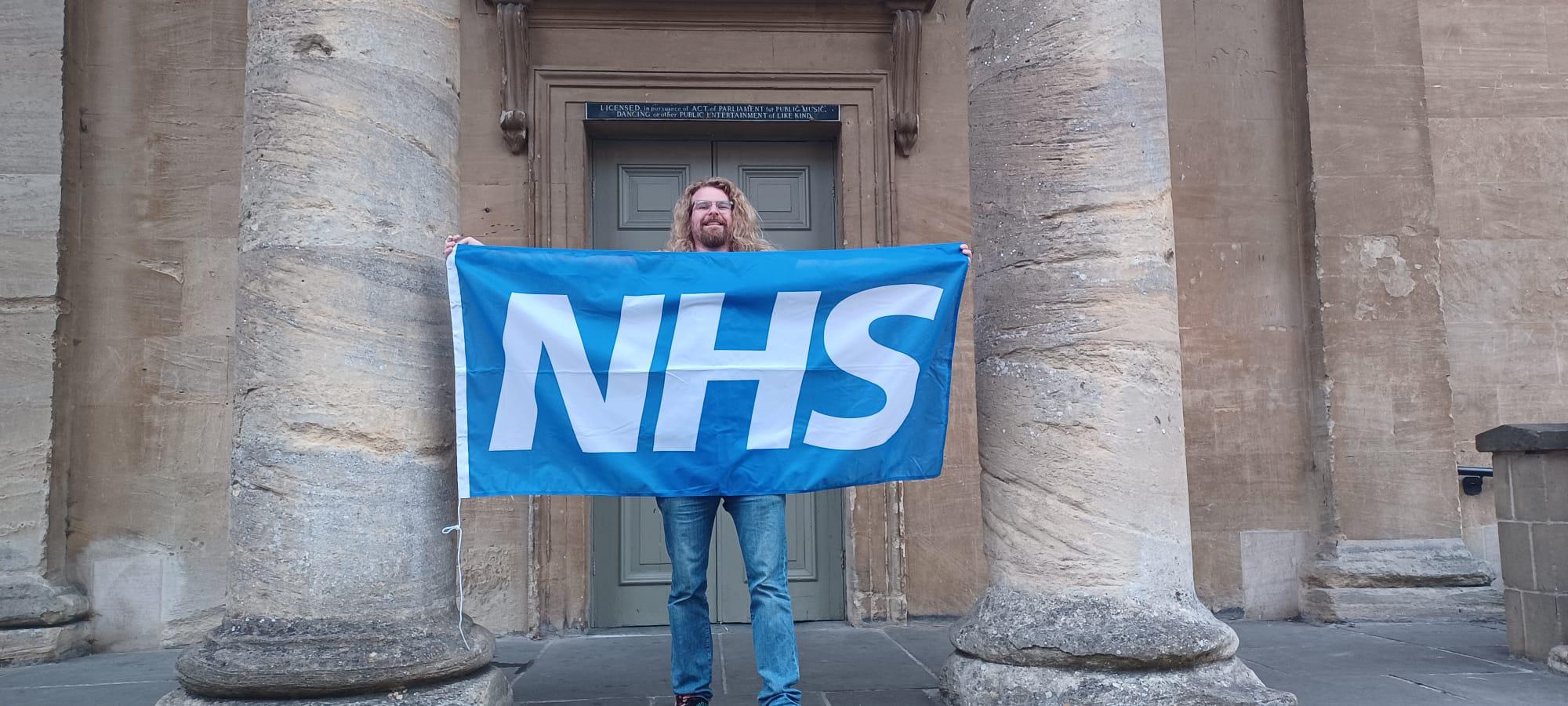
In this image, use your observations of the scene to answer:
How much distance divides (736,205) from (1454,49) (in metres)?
6.18

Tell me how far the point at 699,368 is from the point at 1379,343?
16.4 ft

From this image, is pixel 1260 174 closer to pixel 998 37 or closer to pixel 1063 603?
pixel 998 37

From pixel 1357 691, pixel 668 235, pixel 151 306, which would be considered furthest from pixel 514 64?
pixel 1357 691

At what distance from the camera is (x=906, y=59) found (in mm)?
7133

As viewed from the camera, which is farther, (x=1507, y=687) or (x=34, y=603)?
(x=34, y=603)

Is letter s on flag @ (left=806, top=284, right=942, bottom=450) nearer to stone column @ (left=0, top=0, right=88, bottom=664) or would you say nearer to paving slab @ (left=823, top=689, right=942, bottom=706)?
paving slab @ (left=823, top=689, right=942, bottom=706)

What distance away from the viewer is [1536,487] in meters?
5.49

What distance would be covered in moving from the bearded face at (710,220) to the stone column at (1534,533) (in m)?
4.17

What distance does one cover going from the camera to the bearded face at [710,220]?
14.3 ft

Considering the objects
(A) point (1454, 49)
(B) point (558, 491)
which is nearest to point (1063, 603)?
(B) point (558, 491)

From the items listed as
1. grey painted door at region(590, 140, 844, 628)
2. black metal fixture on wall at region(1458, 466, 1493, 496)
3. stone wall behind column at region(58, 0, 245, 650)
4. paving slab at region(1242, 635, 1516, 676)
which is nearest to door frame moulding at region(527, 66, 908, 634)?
grey painted door at region(590, 140, 844, 628)

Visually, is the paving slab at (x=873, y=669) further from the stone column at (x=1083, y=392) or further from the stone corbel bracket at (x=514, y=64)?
the stone corbel bracket at (x=514, y=64)

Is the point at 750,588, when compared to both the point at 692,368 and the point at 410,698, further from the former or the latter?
the point at 410,698

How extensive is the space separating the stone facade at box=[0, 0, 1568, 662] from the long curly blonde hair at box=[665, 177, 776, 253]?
2.63m
